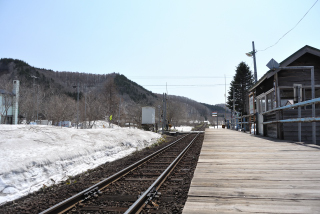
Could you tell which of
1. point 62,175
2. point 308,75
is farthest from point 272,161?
point 308,75

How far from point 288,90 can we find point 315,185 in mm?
10328

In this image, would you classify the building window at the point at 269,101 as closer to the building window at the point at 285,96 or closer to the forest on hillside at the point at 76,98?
the building window at the point at 285,96

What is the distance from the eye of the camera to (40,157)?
720 cm

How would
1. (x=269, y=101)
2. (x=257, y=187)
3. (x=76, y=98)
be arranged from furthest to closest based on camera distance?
(x=76, y=98) → (x=269, y=101) → (x=257, y=187)

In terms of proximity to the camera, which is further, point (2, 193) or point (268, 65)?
point (268, 65)

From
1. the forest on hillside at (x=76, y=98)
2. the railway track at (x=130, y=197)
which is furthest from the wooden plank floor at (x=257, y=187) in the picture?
the forest on hillside at (x=76, y=98)

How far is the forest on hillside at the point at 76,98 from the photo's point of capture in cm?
4782

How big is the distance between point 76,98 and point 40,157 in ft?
329

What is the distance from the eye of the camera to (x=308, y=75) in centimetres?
1227

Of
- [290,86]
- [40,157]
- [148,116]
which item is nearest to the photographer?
[40,157]

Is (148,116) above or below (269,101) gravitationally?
below

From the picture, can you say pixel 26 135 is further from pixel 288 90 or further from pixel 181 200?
pixel 288 90

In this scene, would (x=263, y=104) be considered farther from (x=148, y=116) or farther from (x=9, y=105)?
(x=9, y=105)

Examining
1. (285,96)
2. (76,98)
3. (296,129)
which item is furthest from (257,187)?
(76,98)
